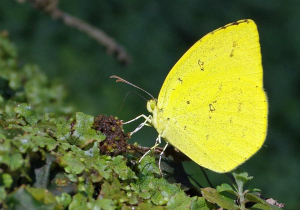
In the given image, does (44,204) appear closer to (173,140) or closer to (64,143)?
(64,143)

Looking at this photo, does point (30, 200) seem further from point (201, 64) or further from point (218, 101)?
point (218, 101)

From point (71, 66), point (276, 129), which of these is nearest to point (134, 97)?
point (71, 66)

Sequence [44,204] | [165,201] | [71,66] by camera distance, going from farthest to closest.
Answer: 1. [71,66]
2. [165,201]
3. [44,204]

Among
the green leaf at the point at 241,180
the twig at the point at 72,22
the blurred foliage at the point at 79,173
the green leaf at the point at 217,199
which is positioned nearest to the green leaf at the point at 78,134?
the blurred foliage at the point at 79,173

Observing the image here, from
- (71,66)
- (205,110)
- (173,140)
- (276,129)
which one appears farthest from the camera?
(276,129)

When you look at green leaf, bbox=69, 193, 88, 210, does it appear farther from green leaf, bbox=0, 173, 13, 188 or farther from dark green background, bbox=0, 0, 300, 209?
dark green background, bbox=0, 0, 300, 209

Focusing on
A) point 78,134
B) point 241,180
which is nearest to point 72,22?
point 78,134

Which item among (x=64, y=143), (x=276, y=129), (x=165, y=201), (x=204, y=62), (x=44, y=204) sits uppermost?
(x=204, y=62)

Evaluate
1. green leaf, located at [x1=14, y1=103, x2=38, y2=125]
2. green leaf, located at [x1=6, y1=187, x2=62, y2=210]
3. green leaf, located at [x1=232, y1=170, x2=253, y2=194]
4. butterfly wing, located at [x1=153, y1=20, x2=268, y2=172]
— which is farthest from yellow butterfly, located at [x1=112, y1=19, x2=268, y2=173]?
green leaf, located at [x1=6, y1=187, x2=62, y2=210]
